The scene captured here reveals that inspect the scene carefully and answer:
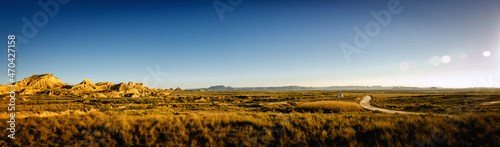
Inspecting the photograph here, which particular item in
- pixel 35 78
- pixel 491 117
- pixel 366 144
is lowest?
pixel 366 144

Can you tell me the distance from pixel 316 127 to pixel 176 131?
643 centimetres

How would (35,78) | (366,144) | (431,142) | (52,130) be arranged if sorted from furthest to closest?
(35,78) < (52,130) < (366,144) < (431,142)

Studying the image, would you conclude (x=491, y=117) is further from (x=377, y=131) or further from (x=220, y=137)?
(x=220, y=137)

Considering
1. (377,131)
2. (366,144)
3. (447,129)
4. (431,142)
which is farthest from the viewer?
(377,131)

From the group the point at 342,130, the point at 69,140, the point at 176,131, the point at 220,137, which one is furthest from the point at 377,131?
the point at 69,140

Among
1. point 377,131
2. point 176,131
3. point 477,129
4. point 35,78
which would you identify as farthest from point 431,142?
point 35,78

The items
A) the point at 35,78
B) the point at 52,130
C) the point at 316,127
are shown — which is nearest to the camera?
the point at 52,130

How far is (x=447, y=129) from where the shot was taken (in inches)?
276

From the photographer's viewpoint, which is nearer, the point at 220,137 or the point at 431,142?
the point at 431,142

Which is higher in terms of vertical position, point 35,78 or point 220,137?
point 35,78

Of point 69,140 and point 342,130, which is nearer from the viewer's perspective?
point 69,140

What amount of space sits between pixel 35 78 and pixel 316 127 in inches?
5032

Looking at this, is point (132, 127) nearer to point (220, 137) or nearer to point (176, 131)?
point (176, 131)

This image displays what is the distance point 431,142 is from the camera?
6145 millimetres
